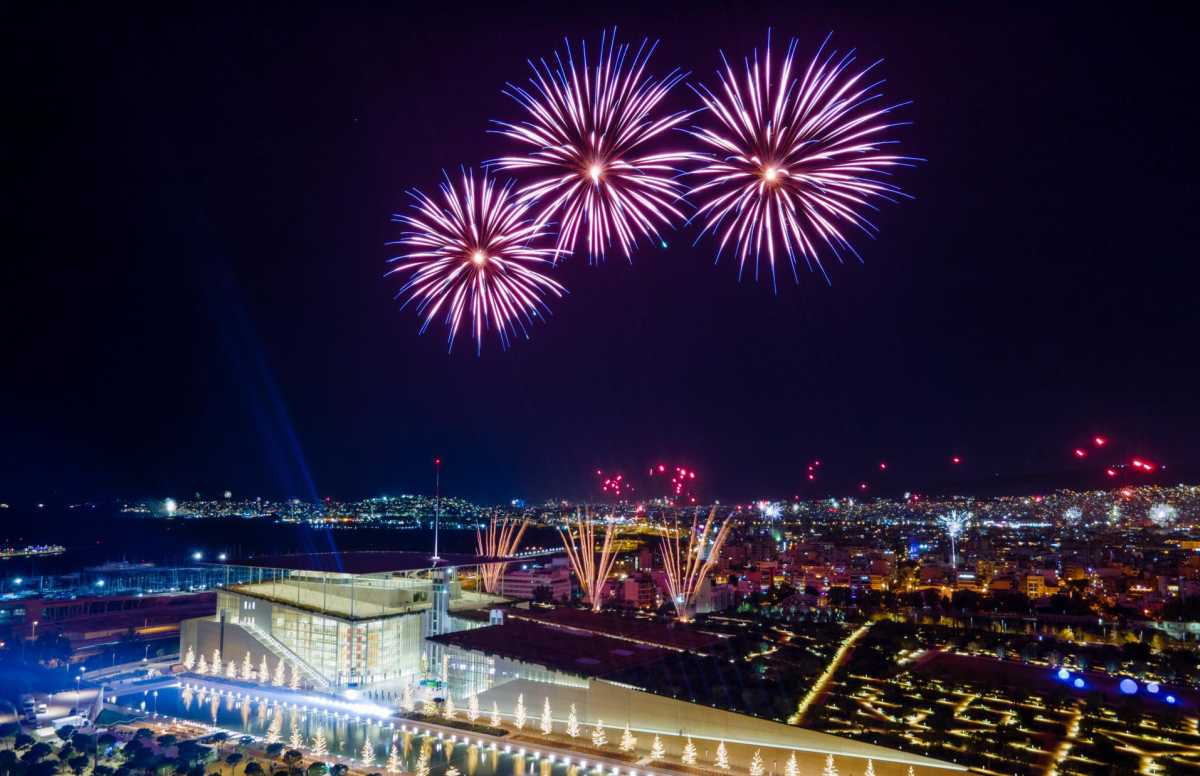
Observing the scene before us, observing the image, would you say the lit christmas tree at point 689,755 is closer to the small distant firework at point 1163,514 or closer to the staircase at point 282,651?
the staircase at point 282,651

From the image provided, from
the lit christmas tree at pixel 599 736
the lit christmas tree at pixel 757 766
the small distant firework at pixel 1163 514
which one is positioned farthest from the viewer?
the small distant firework at pixel 1163 514

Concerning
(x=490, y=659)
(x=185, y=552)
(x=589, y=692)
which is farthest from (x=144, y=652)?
(x=185, y=552)

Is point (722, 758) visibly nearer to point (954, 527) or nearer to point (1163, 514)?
point (954, 527)

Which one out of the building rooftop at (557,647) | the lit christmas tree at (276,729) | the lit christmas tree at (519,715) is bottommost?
the lit christmas tree at (276,729)

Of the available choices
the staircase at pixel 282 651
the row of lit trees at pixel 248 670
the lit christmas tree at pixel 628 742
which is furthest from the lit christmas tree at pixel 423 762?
the row of lit trees at pixel 248 670

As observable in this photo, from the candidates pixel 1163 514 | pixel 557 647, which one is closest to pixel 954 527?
pixel 1163 514

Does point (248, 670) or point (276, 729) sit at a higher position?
point (248, 670)
